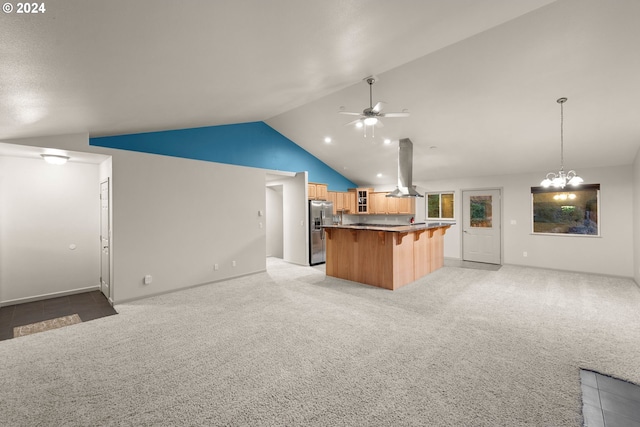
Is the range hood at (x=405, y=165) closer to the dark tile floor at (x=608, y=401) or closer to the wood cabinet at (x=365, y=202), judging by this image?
the wood cabinet at (x=365, y=202)

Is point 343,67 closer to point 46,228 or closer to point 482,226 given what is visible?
point 46,228

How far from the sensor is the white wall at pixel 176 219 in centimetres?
417

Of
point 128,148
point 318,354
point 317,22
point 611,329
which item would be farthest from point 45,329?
point 611,329

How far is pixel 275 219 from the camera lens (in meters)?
8.48

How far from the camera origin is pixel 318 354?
2.63 meters

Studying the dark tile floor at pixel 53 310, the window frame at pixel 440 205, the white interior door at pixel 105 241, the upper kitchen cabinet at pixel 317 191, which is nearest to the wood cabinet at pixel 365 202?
the upper kitchen cabinet at pixel 317 191

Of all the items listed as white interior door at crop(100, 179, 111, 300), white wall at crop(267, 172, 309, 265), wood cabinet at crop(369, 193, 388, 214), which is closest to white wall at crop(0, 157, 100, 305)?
white interior door at crop(100, 179, 111, 300)

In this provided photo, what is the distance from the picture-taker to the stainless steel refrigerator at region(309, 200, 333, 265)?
7137 mm

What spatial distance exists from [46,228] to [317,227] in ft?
17.5

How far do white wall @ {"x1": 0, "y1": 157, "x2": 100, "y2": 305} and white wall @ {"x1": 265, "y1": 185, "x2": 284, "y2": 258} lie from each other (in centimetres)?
434

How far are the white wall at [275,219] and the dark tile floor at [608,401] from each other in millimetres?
6994

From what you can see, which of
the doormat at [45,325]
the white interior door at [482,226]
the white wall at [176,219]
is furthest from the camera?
the white interior door at [482,226]

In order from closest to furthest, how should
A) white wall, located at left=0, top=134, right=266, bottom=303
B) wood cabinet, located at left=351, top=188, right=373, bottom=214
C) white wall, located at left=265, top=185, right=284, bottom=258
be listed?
white wall, located at left=0, top=134, right=266, bottom=303 → white wall, located at left=265, top=185, right=284, bottom=258 → wood cabinet, located at left=351, top=188, right=373, bottom=214

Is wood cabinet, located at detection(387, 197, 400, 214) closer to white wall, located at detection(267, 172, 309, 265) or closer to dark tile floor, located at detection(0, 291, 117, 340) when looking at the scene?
white wall, located at detection(267, 172, 309, 265)
